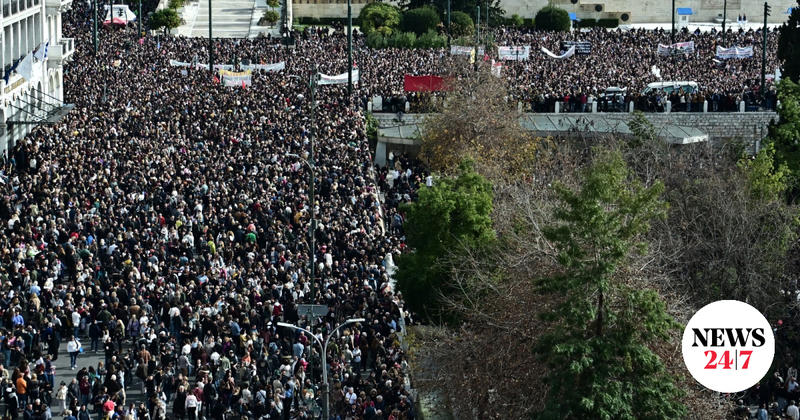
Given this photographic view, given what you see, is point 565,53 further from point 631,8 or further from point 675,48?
point 631,8

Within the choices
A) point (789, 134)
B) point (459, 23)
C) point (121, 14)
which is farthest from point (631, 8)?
point (789, 134)

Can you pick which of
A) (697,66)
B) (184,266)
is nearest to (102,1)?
(697,66)

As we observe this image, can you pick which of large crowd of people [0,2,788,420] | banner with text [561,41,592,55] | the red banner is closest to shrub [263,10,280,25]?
large crowd of people [0,2,788,420]

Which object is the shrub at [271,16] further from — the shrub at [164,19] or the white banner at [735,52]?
the white banner at [735,52]

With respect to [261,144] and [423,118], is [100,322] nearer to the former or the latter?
[261,144]

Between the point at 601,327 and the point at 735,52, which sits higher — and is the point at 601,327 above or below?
below

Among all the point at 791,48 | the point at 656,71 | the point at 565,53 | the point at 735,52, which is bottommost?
the point at 656,71

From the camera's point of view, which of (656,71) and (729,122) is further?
(656,71)

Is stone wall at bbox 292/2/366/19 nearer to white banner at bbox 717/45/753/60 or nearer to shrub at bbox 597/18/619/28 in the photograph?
shrub at bbox 597/18/619/28
